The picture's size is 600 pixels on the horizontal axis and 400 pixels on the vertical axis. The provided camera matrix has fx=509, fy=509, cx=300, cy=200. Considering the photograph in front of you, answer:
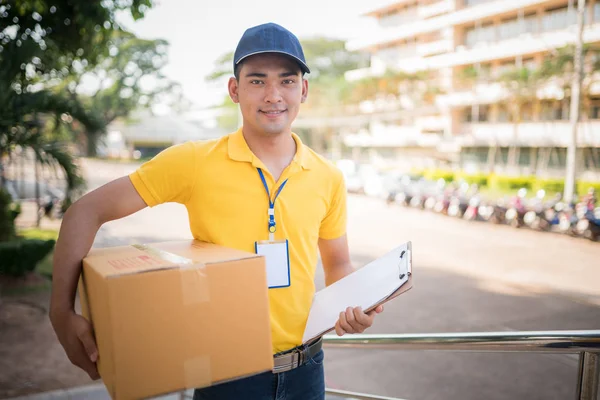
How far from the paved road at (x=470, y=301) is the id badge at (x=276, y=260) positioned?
276cm

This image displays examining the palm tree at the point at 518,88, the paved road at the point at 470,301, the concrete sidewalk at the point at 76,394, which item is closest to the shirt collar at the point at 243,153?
the concrete sidewalk at the point at 76,394

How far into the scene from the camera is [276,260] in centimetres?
131

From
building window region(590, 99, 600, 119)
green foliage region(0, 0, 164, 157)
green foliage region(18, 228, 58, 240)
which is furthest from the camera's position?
building window region(590, 99, 600, 119)

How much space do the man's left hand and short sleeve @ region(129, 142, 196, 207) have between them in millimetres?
507

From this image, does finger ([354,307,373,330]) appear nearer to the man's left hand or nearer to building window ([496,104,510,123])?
the man's left hand

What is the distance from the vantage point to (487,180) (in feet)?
60.8

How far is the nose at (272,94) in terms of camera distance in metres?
1.34

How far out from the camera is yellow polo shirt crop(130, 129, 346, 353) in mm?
1287

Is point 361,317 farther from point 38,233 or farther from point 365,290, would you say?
point 38,233

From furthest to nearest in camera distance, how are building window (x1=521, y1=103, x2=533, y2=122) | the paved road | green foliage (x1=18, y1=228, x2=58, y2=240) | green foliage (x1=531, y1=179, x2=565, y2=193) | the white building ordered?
building window (x1=521, y1=103, x2=533, y2=122) < the white building < green foliage (x1=531, y1=179, x2=565, y2=193) < green foliage (x1=18, y1=228, x2=58, y2=240) < the paved road

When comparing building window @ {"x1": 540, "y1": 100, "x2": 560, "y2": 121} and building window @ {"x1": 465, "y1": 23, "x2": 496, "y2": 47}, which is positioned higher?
building window @ {"x1": 465, "y1": 23, "x2": 496, "y2": 47}

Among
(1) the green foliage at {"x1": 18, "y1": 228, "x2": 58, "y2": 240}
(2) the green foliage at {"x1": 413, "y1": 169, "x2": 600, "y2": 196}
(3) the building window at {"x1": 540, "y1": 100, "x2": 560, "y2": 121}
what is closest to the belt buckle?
(1) the green foliage at {"x1": 18, "y1": 228, "x2": 58, "y2": 240}

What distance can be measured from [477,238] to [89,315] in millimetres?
10185

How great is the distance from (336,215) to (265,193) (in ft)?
1.02
